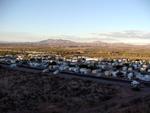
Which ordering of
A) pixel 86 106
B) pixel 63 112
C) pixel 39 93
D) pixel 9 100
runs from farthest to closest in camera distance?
pixel 39 93
pixel 9 100
pixel 86 106
pixel 63 112

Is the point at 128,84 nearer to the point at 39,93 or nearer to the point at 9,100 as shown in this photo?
the point at 39,93

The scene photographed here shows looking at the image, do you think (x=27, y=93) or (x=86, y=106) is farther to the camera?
(x=27, y=93)

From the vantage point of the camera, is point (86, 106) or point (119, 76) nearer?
point (86, 106)

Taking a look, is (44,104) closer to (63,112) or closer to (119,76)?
(63,112)

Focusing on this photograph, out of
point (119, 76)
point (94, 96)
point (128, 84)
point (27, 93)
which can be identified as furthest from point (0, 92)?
point (119, 76)

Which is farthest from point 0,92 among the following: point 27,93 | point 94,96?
point 94,96

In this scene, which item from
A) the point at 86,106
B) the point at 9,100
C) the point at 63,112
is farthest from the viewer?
the point at 9,100

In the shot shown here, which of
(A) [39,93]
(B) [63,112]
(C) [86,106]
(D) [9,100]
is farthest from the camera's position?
(A) [39,93]
